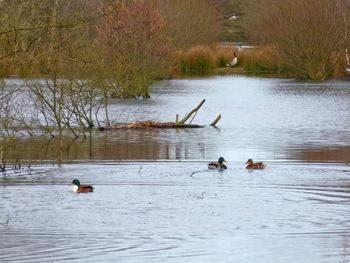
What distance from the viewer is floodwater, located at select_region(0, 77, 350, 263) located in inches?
498

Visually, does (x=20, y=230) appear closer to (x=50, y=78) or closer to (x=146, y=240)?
(x=146, y=240)

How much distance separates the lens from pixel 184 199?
1669cm

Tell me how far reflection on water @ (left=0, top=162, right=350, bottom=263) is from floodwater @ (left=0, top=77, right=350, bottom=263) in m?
0.02

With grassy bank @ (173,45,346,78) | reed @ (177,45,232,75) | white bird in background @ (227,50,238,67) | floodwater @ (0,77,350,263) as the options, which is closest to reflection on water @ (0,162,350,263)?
floodwater @ (0,77,350,263)

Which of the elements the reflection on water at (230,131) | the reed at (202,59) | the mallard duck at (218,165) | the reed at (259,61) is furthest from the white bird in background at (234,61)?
the mallard duck at (218,165)


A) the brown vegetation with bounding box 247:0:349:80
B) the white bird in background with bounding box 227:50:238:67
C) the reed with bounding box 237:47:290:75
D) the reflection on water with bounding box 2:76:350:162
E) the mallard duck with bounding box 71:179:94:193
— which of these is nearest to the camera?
the mallard duck with bounding box 71:179:94:193

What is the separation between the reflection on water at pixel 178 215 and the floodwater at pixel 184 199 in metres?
0.02

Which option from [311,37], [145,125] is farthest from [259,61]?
[145,125]

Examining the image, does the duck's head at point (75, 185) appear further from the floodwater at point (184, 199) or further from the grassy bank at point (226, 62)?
the grassy bank at point (226, 62)

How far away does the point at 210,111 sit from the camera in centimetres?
3994

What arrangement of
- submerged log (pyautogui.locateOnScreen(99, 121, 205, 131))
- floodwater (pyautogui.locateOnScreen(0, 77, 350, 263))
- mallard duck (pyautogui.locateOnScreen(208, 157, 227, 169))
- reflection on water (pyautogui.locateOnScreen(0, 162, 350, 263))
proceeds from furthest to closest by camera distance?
submerged log (pyautogui.locateOnScreen(99, 121, 205, 131)) → mallard duck (pyautogui.locateOnScreen(208, 157, 227, 169)) → floodwater (pyautogui.locateOnScreen(0, 77, 350, 263)) → reflection on water (pyautogui.locateOnScreen(0, 162, 350, 263))

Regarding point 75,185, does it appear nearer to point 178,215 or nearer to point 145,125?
point 178,215

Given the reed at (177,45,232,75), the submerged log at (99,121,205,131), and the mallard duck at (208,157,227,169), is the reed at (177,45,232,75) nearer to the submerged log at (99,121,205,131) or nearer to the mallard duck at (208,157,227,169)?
the submerged log at (99,121,205,131)

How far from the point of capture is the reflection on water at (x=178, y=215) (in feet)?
40.9
